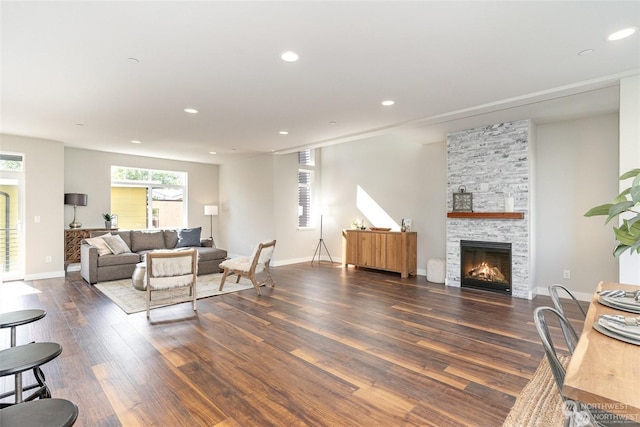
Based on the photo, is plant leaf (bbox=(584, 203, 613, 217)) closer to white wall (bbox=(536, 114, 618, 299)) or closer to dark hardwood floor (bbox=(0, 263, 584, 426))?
dark hardwood floor (bbox=(0, 263, 584, 426))

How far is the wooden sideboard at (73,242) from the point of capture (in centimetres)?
670

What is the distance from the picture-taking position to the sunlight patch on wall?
7.19m

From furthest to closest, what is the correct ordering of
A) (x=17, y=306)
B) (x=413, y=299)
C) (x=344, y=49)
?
(x=413, y=299) → (x=17, y=306) → (x=344, y=49)

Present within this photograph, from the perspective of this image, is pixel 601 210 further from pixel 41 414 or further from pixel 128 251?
pixel 128 251

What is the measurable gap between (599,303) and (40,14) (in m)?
4.07

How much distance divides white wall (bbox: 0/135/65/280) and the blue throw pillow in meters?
2.23

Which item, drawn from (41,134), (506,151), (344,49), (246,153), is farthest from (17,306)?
(506,151)

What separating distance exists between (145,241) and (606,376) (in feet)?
24.7

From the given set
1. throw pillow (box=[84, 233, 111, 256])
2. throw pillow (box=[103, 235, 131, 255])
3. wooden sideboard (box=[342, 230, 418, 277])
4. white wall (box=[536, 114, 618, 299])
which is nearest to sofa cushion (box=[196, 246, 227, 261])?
throw pillow (box=[103, 235, 131, 255])

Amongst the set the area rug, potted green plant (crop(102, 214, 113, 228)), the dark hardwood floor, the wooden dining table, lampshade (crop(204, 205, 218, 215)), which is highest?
lampshade (crop(204, 205, 218, 215))

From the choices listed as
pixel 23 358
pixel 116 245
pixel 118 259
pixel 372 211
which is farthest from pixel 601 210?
pixel 116 245

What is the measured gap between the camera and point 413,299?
470 centimetres

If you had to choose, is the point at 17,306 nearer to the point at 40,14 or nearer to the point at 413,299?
the point at 40,14

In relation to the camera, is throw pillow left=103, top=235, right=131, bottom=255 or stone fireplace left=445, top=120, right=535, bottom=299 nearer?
stone fireplace left=445, top=120, right=535, bottom=299
